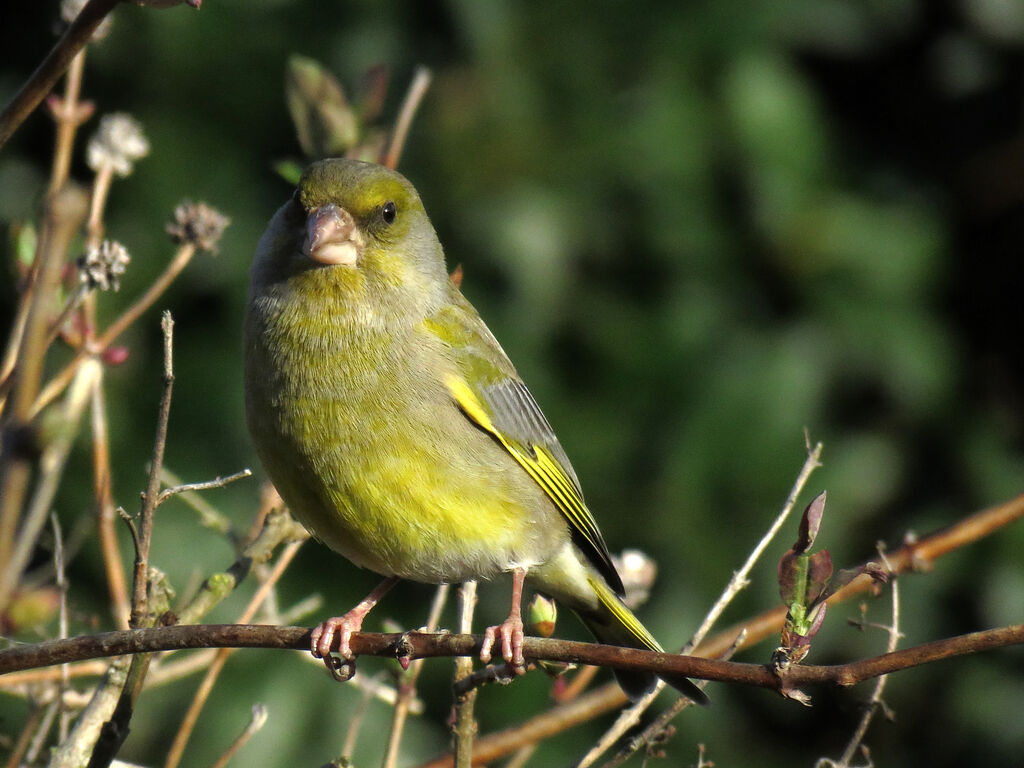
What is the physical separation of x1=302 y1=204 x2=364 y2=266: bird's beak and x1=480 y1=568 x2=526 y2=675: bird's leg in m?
0.90

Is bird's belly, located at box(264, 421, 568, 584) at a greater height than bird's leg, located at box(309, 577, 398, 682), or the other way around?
bird's belly, located at box(264, 421, 568, 584)

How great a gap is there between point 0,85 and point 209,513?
3450 millimetres

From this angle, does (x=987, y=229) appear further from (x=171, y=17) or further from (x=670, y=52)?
(x=171, y=17)

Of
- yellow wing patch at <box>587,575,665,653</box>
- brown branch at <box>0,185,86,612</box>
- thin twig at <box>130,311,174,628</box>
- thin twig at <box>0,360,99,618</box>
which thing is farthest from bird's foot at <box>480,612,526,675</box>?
brown branch at <box>0,185,86,612</box>

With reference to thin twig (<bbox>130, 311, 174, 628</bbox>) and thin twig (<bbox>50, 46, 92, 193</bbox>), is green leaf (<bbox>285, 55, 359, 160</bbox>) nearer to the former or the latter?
thin twig (<bbox>50, 46, 92, 193</bbox>)

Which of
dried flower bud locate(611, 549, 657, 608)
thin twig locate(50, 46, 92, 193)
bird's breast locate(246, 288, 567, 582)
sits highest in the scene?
thin twig locate(50, 46, 92, 193)

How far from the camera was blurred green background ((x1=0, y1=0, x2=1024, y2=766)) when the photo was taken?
489 cm

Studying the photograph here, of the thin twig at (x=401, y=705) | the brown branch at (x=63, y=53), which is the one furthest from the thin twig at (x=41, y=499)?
the thin twig at (x=401, y=705)

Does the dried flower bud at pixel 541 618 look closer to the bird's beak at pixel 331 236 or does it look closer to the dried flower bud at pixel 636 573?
the dried flower bud at pixel 636 573

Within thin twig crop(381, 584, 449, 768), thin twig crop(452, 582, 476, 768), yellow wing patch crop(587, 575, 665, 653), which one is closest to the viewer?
thin twig crop(452, 582, 476, 768)

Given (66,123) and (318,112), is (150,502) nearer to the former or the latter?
(66,123)

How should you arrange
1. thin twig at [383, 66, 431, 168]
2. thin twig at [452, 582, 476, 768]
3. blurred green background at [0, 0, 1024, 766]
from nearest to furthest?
thin twig at [452, 582, 476, 768]
thin twig at [383, 66, 431, 168]
blurred green background at [0, 0, 1024, 766]

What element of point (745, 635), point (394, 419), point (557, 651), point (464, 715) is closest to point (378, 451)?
point (394, 419)

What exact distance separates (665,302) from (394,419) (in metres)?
2.30
